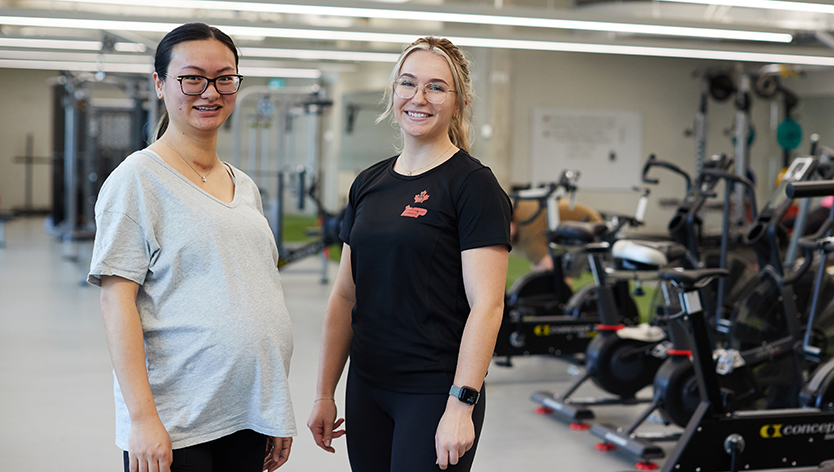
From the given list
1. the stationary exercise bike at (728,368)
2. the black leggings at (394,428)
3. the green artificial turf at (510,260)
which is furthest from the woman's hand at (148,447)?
the green artificial turf at (510,260)

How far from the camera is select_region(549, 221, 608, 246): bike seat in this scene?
3836mm

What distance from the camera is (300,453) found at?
330 centimetres

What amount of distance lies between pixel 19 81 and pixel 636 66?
13.6 meters

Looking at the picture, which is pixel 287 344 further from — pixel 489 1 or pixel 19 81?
pixel 19 81

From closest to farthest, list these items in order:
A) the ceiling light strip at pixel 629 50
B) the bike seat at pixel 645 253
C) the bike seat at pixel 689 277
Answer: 1. the bike seat at pixel 689 277
2. the bike seat at pixel 645 253
3. the ceiling light strip at pixel 629 50

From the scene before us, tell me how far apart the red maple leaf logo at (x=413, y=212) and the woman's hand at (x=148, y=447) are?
600 millimetres

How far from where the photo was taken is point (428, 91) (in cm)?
148

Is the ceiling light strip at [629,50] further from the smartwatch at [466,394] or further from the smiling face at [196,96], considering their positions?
the smartwatch at [466,394]

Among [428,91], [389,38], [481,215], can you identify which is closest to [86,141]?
[389,38]

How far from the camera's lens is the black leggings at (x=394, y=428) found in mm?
1443

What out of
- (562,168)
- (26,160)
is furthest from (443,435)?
(26,160)

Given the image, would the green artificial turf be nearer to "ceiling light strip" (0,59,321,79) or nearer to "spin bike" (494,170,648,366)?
"spin bike" (494,170,648,366)

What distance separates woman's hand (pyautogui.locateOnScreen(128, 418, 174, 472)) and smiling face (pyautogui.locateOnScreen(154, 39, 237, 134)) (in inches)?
21.2

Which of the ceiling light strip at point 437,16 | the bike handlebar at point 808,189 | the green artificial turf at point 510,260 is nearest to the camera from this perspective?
the bike handlebar at point 808,189
